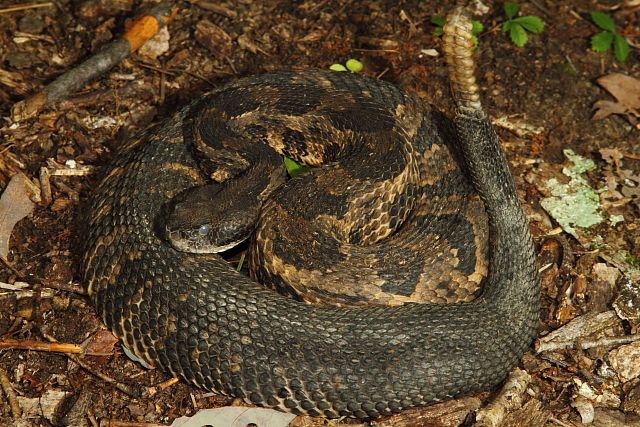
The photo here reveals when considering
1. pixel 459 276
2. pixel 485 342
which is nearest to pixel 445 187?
pixel 459 276

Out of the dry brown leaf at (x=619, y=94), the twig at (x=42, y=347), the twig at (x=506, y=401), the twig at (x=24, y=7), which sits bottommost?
the twig at (x=506, y=401)

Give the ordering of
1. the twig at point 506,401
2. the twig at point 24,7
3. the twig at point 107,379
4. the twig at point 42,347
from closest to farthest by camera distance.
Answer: the twig at point 506,401 < the twig at point 107,379 < the twig at point 42,347 < the twig at point 24,7

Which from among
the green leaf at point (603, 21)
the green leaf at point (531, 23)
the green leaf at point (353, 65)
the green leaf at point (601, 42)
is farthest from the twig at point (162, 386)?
the green leaf at point (603, 21)

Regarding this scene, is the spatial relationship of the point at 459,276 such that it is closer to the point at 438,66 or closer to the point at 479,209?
the point at 479,209

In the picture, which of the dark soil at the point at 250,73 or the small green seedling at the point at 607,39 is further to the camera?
the small green seedling at the point at 607,39

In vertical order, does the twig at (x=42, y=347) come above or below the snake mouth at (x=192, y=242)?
below

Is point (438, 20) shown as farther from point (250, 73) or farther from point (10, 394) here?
point (10, 394)

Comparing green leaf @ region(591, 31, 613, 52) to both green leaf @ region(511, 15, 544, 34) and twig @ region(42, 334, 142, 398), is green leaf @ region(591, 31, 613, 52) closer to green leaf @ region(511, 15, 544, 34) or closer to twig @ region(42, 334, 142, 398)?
green leaf @ region(511, 15, 544, 34)

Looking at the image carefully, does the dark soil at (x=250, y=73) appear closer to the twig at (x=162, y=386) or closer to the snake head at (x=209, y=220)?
the twig at (x=162, y=386)
